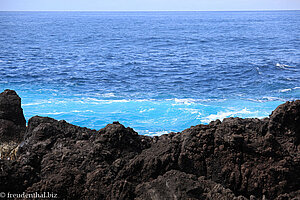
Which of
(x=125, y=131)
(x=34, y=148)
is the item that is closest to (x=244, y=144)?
(x=125, y=131)

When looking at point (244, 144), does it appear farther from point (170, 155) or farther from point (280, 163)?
point (170, 155)

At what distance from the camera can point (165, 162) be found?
498 centimetres

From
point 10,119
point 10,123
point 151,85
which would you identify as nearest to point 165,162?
point 10,123

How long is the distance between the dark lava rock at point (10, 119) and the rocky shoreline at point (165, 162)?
→ 6.98ft

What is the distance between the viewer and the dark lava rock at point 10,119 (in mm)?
7477

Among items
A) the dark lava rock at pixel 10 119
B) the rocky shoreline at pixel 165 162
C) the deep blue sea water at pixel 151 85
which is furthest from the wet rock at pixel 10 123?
the deep blue sea water at pixel 151 85

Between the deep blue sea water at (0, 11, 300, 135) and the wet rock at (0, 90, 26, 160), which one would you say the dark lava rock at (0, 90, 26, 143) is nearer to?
the wet rock at (0, 90, 26, 160)

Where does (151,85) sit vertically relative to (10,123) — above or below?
above

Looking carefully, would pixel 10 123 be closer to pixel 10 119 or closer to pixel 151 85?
pixel 10 119

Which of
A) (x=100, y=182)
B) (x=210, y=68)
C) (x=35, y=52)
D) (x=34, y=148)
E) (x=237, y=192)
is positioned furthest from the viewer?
(x=35, y=52)

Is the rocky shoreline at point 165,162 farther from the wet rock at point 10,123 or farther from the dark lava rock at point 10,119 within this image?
the dark lava rock at point 10,119

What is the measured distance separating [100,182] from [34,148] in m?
1.39

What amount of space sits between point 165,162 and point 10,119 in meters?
4.70

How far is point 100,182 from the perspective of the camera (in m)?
4.56
